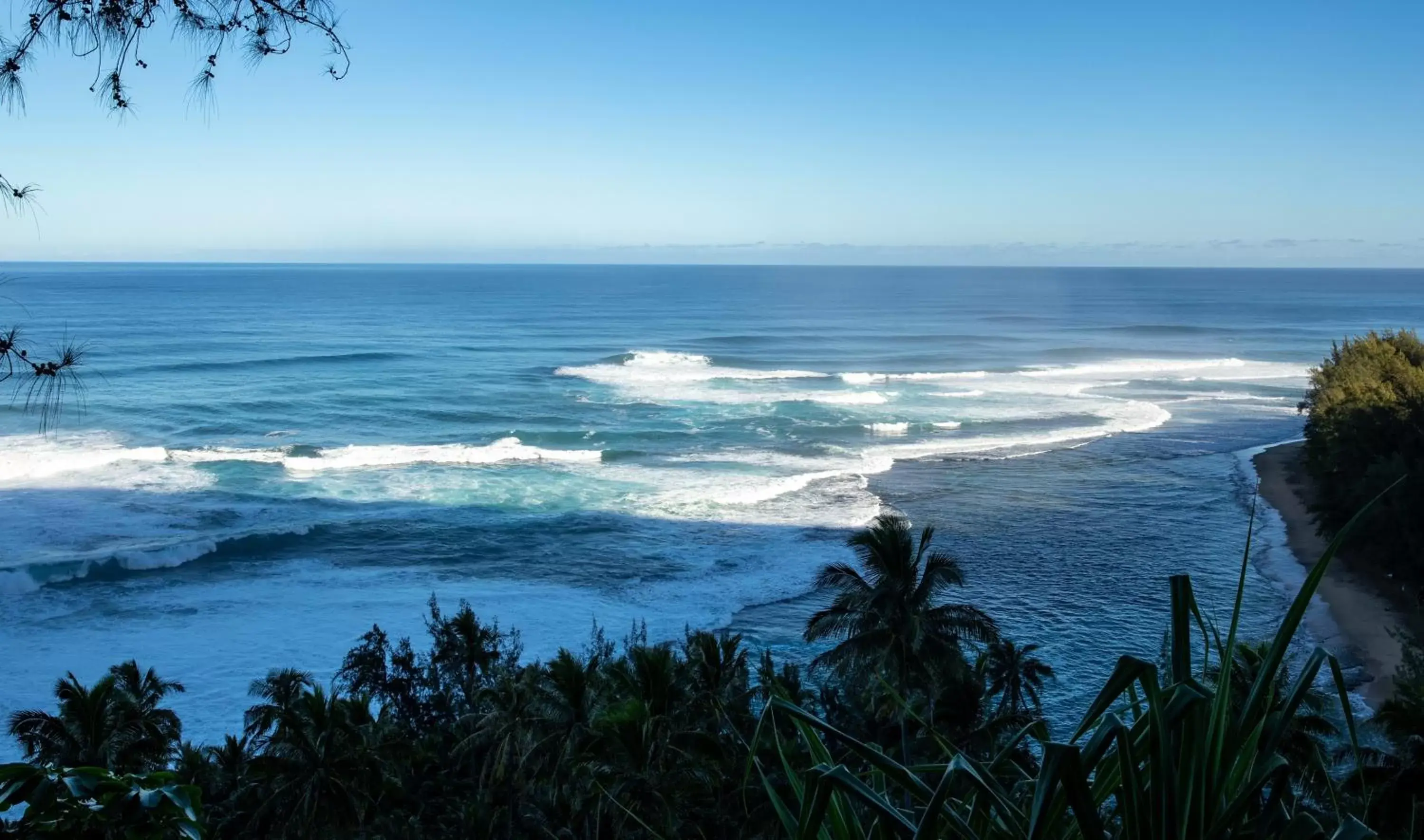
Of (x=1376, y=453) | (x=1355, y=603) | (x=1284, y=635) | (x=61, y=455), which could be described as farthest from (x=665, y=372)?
(x=1284, y=635)

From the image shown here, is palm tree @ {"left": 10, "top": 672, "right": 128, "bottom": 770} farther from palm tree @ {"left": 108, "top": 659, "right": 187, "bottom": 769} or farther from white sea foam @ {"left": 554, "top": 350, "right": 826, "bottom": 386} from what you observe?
white sea foam @ {"left": 554, "top": 350, "right": 826, "bottom": 386}

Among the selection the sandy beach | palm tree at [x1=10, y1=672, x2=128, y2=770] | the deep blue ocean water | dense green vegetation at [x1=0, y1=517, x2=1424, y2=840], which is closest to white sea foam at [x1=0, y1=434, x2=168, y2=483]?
the deep blue ocean water

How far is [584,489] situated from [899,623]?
2500 cm

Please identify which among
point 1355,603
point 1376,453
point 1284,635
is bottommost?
point 1355,603

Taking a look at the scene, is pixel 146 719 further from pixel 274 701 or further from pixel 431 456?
pixel 431 456

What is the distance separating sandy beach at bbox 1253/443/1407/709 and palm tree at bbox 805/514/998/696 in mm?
11155

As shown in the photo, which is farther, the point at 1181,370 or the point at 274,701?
the point at 1181,370

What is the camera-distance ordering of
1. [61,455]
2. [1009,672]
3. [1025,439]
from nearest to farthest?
1. [1009,672]
2. [61,455]
3. [1025,439]

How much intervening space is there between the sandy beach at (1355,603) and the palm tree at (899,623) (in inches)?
439

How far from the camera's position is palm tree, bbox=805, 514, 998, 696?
16.5 meters

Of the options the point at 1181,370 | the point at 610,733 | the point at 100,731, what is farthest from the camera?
the point at 1181,370

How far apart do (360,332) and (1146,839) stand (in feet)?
326

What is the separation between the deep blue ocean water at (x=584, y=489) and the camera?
88.8 feet

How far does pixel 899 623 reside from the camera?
16.6 metres
